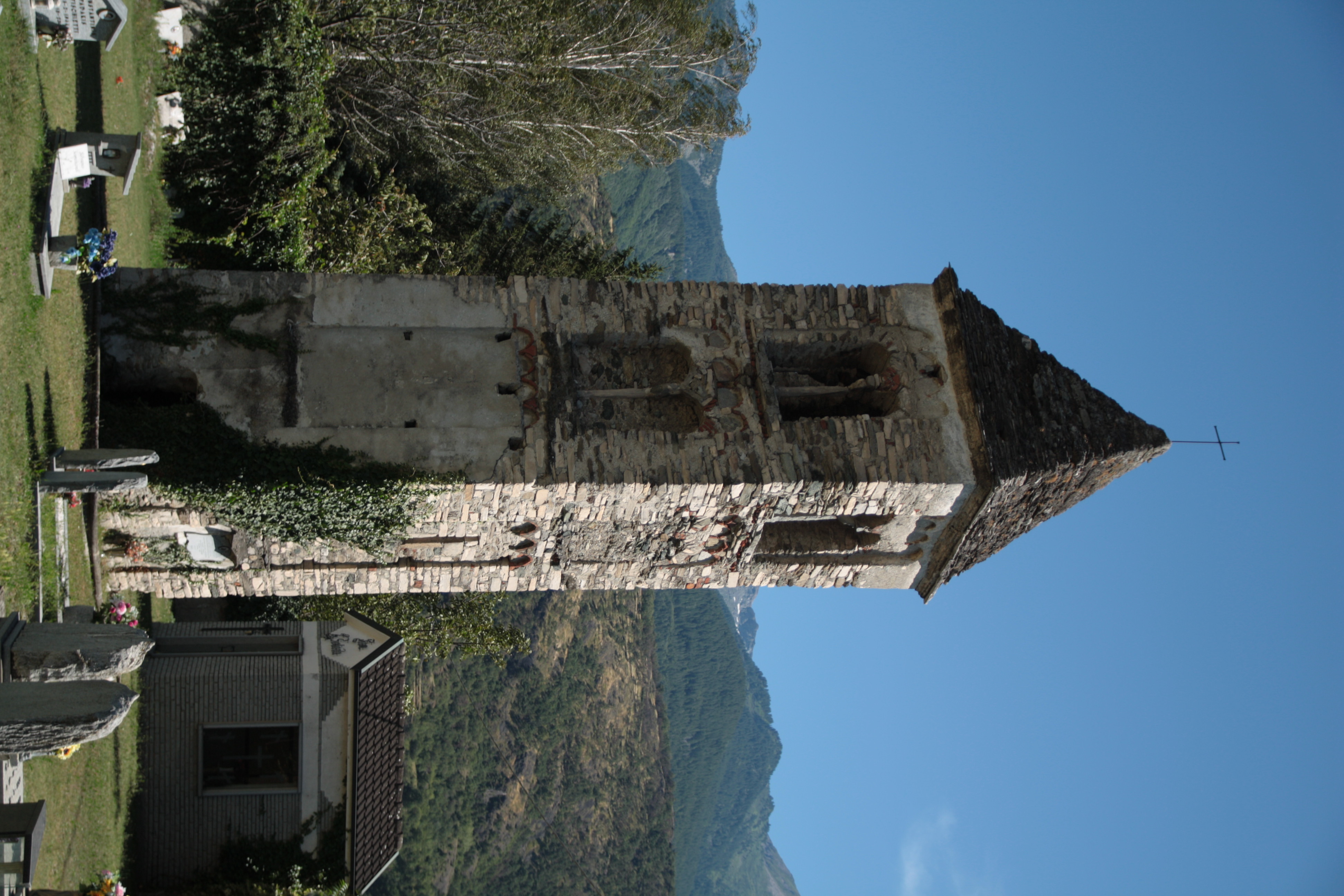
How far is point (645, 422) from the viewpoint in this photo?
39.4 feet

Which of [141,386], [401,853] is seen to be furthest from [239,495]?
[401,853]

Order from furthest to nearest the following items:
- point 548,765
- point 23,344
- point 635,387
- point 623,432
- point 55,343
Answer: point 548,765
point 635,387
point 623,432
point 55,343
point 23,344

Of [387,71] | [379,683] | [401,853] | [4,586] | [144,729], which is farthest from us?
[401,853]

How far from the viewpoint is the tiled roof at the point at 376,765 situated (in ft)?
52.6

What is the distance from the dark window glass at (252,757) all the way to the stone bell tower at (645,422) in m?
4.30

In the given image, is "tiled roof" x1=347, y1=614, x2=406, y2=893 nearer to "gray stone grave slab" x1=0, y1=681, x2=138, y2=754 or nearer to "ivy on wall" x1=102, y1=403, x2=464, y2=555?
"ivy on wall" x1=102, y1=403, x2=464, y2=555

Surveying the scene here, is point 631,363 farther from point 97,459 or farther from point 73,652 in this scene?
point 73,652

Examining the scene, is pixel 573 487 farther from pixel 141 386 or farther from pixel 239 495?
pixel 141 386

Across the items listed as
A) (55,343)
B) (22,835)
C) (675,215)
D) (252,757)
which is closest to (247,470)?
(55,343)

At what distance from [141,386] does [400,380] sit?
10.2ft

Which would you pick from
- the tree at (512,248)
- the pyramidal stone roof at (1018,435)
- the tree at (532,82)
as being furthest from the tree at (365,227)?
the pyramidal stone roof at (1018,435)

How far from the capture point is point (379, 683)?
55.7ft

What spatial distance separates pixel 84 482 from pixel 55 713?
252 cm

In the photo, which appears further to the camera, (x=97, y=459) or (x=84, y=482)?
(x=97, y=459)
